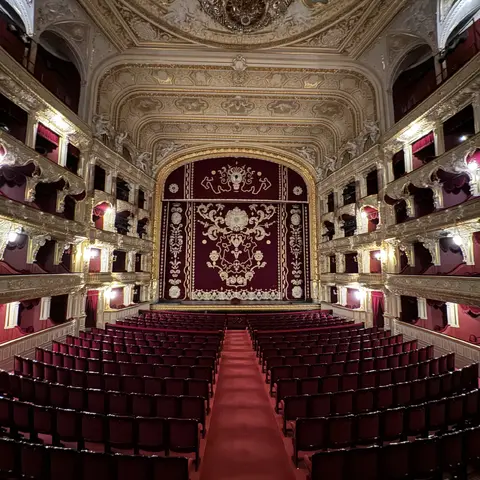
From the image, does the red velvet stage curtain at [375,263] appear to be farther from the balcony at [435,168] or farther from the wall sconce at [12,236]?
the wall sconce at [12,236]

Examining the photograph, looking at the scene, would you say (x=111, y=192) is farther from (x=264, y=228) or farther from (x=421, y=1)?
(x=421, y=1)

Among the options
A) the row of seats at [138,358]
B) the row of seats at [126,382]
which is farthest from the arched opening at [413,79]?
the row of seats at [126,382]

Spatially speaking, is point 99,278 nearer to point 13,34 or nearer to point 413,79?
point 13,34

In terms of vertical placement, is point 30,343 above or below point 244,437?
above

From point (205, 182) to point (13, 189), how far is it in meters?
10.5

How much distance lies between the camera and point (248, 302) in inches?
636

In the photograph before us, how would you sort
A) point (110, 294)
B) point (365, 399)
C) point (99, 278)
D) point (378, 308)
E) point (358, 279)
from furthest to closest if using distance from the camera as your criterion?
point (110, 294) < point (358, 279) < point (378, 308) < point (99, 278) < point (365, 399)

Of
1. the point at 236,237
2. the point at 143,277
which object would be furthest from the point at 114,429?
the point at 236,237

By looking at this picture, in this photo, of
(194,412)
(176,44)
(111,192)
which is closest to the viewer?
(194,412)

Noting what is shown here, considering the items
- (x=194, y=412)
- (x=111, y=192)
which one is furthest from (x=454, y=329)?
(x=111, y=192)

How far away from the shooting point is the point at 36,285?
25.0ft

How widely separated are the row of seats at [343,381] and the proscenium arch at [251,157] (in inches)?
442

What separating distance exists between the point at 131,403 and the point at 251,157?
51.2ft

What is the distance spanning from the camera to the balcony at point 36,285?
657 cm
